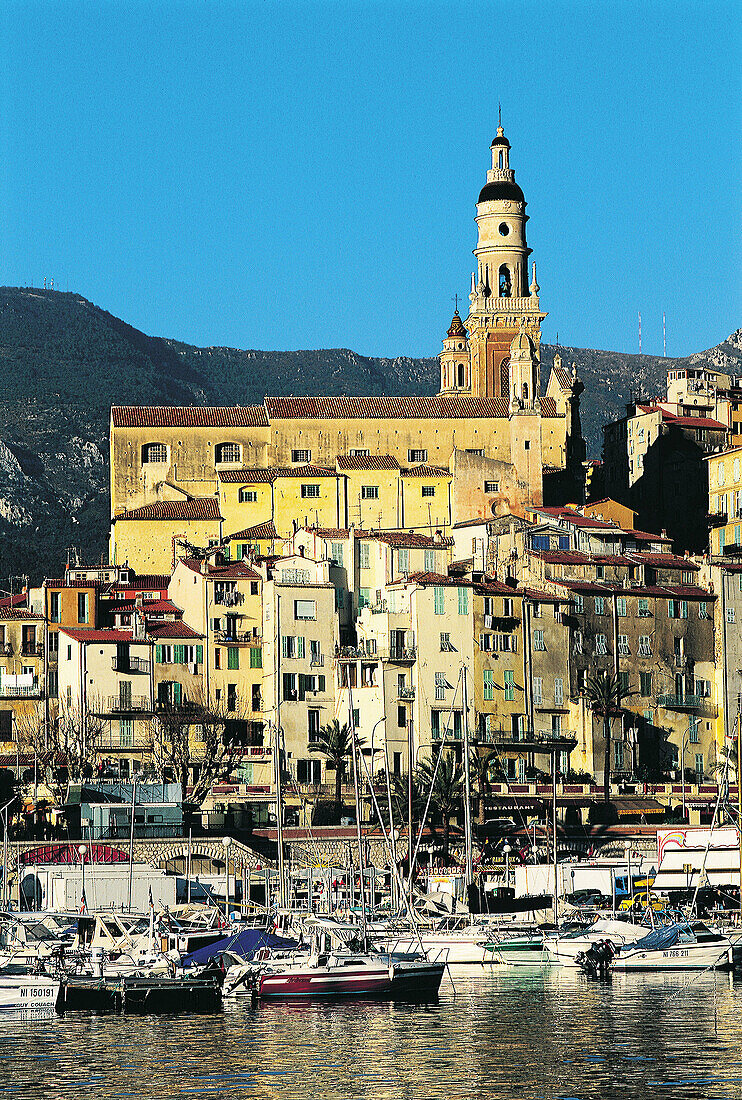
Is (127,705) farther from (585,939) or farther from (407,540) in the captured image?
(585,939)

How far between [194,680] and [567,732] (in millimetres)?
18373

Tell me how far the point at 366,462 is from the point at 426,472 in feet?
11.8

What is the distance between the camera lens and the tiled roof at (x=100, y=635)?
3839 inches

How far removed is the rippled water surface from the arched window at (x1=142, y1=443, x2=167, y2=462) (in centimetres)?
6407

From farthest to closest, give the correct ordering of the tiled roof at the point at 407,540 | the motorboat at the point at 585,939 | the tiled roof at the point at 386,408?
the tiled roof at the point at 386,408 → the tiled roof at the point at 407,540 → the motorboat at the point at 585,939

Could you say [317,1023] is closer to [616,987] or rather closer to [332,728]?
[616,987]

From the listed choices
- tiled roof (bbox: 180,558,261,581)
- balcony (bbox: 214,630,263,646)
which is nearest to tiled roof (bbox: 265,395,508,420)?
tiled roof (bbox: 180,558,261,581)

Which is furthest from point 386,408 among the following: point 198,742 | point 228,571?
point 198,742

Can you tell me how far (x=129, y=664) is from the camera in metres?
98.2

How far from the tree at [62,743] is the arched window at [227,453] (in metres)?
27.4

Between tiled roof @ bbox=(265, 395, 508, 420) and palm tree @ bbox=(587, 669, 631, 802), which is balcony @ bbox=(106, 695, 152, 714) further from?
tiled roof @ bbox=(265, 395, 508, 420)

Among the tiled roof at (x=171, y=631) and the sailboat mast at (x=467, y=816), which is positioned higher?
the tiled roof at (x=171, y=631)

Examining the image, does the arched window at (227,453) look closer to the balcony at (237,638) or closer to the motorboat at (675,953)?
the balcony at (237,638)

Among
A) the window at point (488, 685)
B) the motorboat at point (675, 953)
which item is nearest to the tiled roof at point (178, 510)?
the window at point (488, 685)
